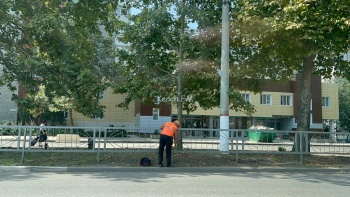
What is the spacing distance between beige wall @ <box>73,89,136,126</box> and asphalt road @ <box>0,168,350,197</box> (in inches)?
1137

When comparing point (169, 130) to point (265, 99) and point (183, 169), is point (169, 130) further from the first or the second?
point (265, 99)

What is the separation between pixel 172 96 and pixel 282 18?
5.24 meters

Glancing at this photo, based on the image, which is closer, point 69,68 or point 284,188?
point 284,188

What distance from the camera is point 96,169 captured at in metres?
11.3

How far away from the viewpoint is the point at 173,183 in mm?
9156

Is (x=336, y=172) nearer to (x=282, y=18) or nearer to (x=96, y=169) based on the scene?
(x=282, y=18)

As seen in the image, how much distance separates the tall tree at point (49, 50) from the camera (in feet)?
44.2

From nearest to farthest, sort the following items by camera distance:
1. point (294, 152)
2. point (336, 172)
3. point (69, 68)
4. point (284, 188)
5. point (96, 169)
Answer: point (284, 188) < point (96, 169) < point (336, 172) < point (294, 152) < point (69, 68)

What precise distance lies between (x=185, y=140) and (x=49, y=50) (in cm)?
669

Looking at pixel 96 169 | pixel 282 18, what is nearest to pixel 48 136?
pixel 96 169

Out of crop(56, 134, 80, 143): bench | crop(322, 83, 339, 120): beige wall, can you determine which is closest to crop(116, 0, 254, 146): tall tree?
crop(56, 134, 80, 143): bench

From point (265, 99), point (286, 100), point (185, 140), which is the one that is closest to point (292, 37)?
point (185, 140)

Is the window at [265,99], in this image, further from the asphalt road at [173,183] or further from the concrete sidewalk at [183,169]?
the asphalt road at [173,183]

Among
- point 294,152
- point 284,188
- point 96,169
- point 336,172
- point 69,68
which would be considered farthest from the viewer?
point 69,68
